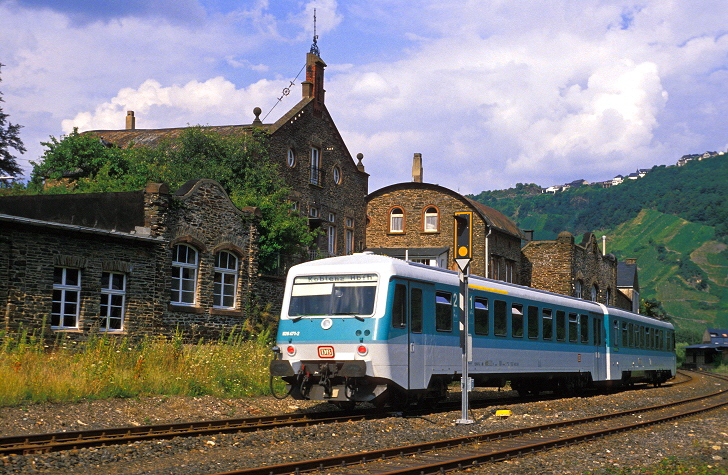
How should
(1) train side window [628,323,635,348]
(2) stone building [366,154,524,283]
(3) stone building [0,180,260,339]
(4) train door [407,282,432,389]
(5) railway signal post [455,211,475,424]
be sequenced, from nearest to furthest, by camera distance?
(5) railway signal post [455,211,475,424] < (4) train door [407,282,432,389] < (3) stone building [0,180,260,339] < (1) train side window [628,323,635,348] < (2) stone building [366,154,524,283]

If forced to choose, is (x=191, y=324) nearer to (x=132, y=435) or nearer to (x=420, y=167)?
(x=132, y=435)

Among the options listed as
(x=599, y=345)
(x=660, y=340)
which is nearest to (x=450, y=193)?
(x=660, y=340)

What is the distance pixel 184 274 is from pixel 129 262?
2382mm

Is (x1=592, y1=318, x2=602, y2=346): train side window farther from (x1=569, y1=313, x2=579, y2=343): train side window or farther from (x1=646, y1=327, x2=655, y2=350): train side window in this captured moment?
(x1=646, y1=327, x2=655, y2=350): train side window

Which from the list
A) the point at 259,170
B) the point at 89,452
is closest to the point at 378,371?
the point at 89,452

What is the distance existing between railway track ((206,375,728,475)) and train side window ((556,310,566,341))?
490cm

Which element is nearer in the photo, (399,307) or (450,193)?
(399,307)

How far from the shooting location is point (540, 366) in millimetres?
20266

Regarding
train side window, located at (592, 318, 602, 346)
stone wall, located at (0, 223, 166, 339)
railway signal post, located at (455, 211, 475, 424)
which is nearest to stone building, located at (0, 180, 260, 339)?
stone wall, located at (0, 223, 166, 339)

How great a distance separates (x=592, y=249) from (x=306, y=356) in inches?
1759

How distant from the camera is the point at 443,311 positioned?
16250mm

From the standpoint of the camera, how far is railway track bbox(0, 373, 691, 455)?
10.4m

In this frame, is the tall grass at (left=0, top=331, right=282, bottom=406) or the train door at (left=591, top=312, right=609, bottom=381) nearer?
the tall grass at (left=0, top=331, right=282, bottom=406)

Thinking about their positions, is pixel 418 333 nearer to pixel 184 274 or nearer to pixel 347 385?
pixel 347 385
